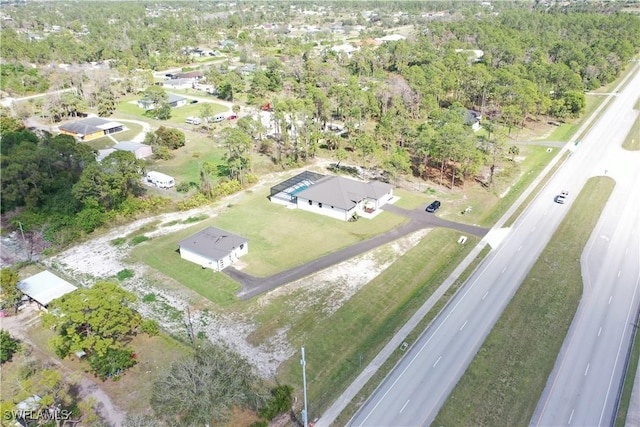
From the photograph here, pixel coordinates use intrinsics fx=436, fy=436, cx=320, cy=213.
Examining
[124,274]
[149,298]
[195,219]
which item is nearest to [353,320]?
[149,298]

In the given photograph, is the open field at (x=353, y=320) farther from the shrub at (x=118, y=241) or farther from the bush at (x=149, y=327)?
the shrub at (x=118, y=241)

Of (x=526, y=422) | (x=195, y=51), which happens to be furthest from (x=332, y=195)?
(x=195, y=51)

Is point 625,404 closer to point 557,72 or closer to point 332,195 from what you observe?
point 332,195

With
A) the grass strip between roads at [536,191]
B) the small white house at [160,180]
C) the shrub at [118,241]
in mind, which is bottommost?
the grass strip between roads at [536,191]

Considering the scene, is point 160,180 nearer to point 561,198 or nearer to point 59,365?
point 59,365

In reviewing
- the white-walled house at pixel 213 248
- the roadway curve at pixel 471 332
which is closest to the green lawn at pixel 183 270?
the white-walled house at pixel 213 248
